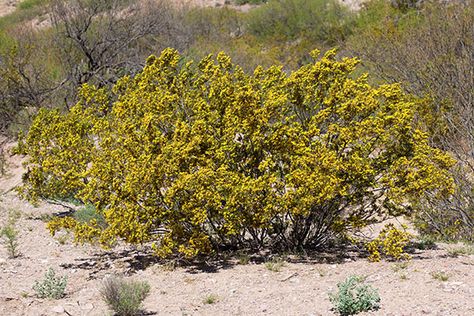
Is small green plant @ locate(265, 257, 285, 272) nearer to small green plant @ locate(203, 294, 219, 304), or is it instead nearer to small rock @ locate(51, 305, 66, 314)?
small green plant @ locate(203, 294, 219, 304)

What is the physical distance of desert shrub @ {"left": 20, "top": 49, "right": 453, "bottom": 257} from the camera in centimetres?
790

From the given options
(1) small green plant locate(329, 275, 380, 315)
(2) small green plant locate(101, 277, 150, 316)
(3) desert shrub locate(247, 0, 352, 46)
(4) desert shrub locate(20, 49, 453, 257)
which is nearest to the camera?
(1) small green plant locate(329, 275, 380, 315)

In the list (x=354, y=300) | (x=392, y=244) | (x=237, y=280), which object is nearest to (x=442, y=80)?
(x=392, y=244)

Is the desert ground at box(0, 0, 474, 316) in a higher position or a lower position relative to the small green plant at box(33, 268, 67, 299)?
lower

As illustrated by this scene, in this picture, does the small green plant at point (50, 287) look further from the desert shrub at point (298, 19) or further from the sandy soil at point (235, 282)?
the desert shrub at point (298, 19)

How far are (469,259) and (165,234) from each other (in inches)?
162

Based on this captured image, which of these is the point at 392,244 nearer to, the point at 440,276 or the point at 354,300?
the point at 440,276

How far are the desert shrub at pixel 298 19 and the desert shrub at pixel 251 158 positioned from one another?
28.9 metres

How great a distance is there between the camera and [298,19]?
40.2 meters

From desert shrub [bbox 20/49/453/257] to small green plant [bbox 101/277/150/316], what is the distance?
1.05 m

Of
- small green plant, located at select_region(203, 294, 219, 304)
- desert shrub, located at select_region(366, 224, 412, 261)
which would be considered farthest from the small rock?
desert shrub, located at select_region(366, 224, 412, 261)

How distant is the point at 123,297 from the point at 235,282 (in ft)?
5.41

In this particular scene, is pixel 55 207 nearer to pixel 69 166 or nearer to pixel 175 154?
pixel 69 166

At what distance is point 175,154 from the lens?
7.96m
